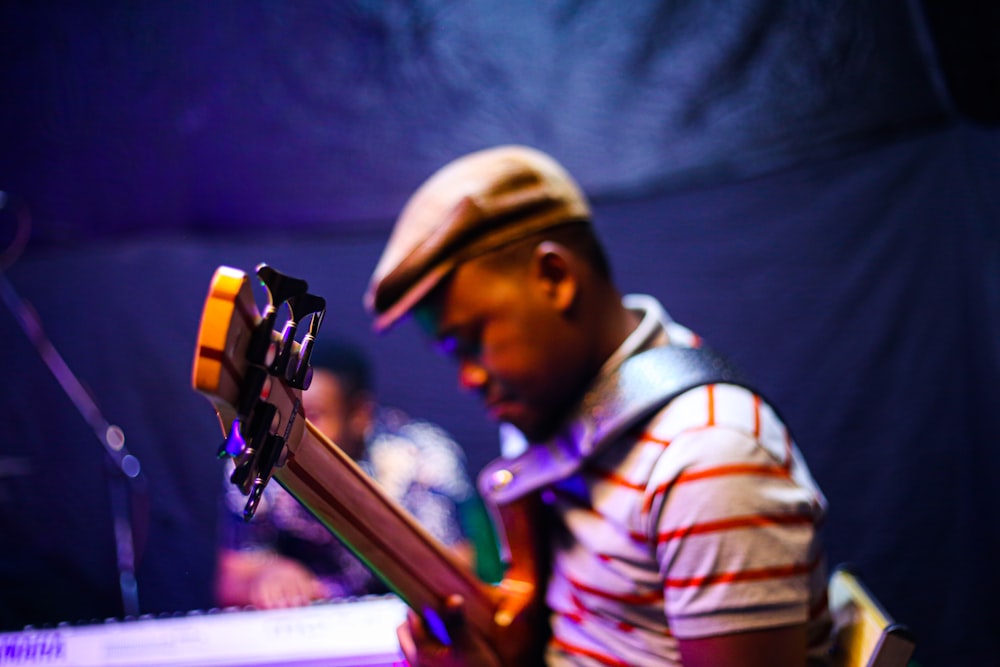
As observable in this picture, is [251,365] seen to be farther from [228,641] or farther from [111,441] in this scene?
[111,441]

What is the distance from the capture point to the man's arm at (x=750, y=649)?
694 millimetres

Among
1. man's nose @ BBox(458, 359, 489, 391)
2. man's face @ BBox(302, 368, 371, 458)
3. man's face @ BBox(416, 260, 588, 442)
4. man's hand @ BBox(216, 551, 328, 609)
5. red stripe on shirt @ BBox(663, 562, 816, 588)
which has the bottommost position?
man's hand @ BBox(216, 551, 328, 609)

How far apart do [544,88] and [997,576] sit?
4.79ft

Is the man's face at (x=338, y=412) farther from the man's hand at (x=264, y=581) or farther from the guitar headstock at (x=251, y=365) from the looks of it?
the guitar headstock at (x=251, y=365)

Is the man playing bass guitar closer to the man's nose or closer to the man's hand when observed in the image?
the man's nose

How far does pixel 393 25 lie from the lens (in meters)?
1.83

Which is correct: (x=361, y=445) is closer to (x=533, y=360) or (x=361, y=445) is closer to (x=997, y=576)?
(x=533, y=360)

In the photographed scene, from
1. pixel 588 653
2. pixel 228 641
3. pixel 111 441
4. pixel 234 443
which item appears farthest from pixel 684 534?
pixel 111 441

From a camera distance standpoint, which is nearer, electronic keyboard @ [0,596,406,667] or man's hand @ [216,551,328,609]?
electronic keyboard @ [0,596,406,667]

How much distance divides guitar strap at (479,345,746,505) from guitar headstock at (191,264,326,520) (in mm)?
329

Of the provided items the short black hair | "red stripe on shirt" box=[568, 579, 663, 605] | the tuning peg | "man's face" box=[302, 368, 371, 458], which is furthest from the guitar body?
the short black hair

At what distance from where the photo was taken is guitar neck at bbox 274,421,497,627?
747mm

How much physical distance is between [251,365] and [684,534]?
0.40 m

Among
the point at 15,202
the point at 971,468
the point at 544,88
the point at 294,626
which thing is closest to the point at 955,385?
the point at 971,468
